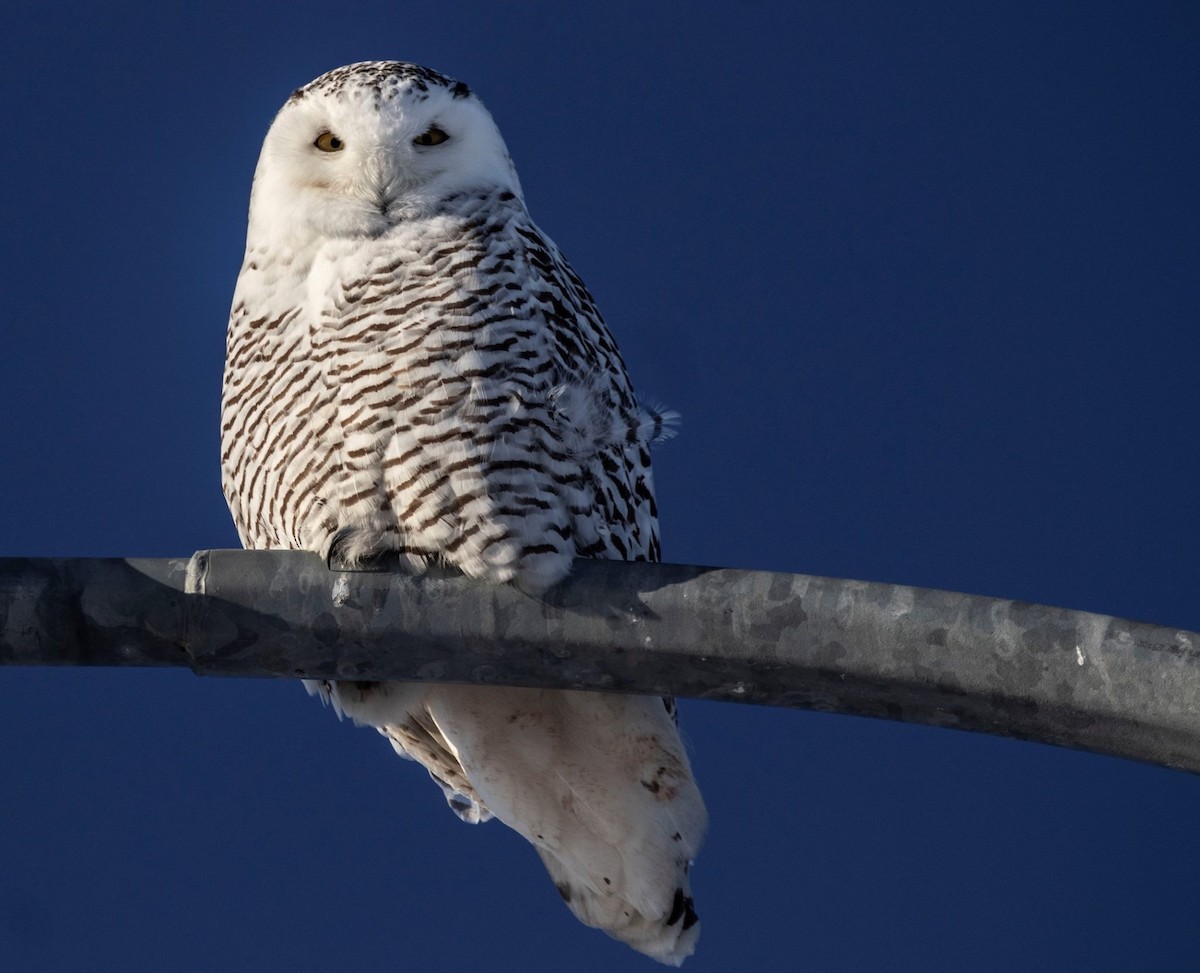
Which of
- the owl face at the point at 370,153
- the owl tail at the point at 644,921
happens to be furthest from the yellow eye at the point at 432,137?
the owl tail at the point at 644,921

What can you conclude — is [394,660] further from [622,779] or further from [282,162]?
[282,162]

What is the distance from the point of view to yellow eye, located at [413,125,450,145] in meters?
2.39

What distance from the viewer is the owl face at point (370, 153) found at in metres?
2.35

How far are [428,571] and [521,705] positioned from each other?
0.25m

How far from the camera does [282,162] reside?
2449mm

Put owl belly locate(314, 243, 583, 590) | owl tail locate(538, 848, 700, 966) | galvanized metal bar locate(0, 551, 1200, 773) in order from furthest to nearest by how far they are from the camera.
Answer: owl tail locate(538, 848, 700, 966)
owl belly locate(314, 243, 583, 590)
galvanized metal bar locate(0, 551, 1200, 773)

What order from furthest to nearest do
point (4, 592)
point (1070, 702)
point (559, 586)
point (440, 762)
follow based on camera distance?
point (440, 762) → point (559, 586) → point (4, 592) → point (1070, 702)

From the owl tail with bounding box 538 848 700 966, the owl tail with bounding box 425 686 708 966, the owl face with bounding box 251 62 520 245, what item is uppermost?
the owl face with bounding box 251 62 520 245

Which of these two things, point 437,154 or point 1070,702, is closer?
point 1070,702

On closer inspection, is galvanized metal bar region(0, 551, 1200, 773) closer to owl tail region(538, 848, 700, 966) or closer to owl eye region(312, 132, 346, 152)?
owl tail region(538, 848, 700, 966)

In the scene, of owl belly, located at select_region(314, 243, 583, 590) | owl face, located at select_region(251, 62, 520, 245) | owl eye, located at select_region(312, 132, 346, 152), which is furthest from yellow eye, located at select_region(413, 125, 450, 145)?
owl belly, located at select_region(314, 243, 583, 590)

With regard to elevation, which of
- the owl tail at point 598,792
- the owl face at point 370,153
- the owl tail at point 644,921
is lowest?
the owl tail at point 644,921

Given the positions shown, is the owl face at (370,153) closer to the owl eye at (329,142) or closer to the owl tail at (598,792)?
the owl eye at (329,142)

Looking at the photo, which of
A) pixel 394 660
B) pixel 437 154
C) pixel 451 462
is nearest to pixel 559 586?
pixel 394 660
